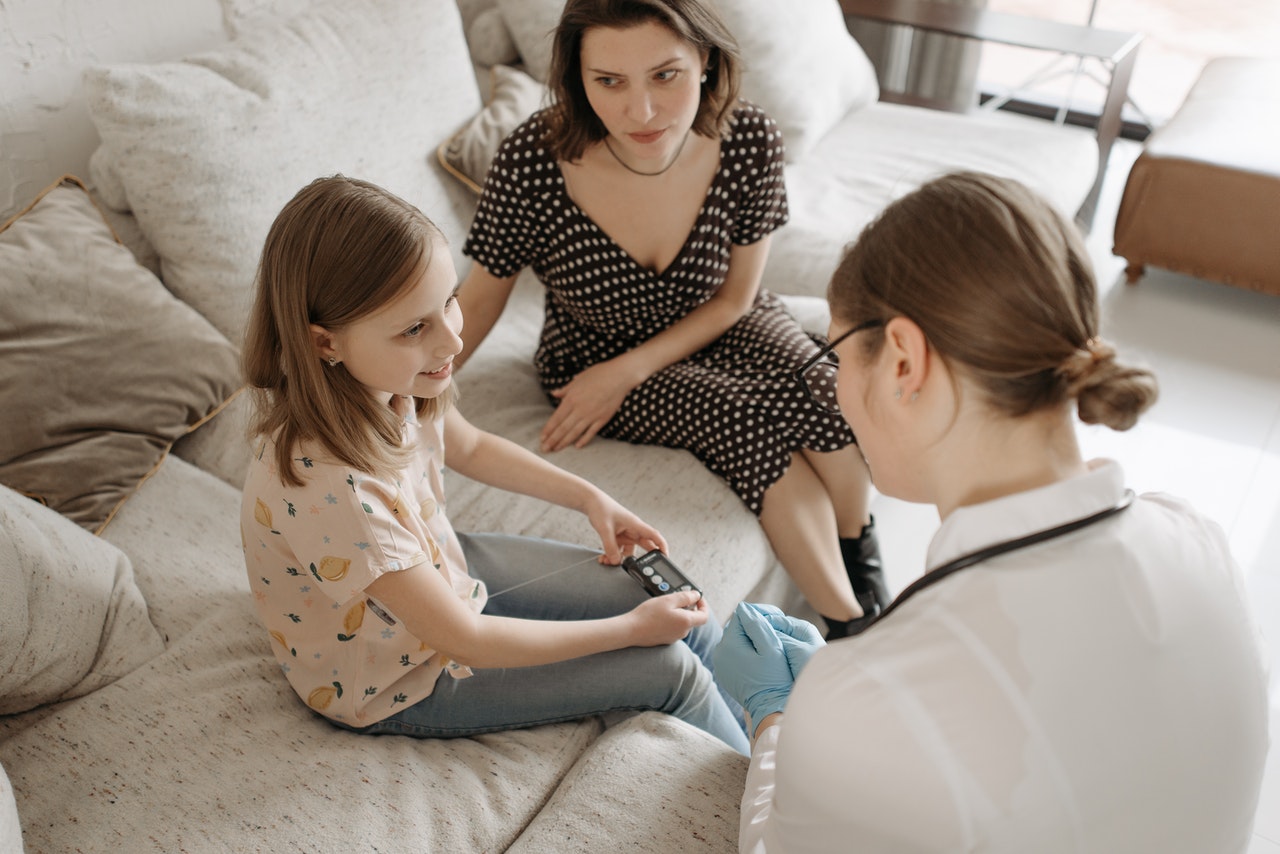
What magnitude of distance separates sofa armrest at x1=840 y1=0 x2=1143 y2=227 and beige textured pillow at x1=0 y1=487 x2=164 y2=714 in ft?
7.83

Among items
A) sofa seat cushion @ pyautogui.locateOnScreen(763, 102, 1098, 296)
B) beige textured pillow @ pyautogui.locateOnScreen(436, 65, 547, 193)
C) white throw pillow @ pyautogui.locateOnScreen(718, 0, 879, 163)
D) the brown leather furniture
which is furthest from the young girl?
the brown leather furniture

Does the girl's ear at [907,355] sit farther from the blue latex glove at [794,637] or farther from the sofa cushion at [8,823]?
the sofa cushion at [8,823]

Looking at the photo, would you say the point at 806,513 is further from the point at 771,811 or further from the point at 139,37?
the point at 139,37

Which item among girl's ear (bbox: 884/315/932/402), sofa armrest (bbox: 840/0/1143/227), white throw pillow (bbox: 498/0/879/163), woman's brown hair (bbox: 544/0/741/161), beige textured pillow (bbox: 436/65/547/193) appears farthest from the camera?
sofa armrest (bbox: 840/0/1143/227)

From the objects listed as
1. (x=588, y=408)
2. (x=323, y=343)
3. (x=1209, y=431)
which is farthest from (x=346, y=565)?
(x=1209, y=431)

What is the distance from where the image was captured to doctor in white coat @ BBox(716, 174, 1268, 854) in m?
0.75

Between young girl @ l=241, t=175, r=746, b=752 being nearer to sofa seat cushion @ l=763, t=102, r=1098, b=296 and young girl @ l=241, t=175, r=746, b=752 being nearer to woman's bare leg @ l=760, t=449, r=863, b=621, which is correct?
woman's bare leg @ l=760, t=449, r=863, b=621

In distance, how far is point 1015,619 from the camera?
0.76 m

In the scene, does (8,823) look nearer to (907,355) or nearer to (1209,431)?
(907,355)

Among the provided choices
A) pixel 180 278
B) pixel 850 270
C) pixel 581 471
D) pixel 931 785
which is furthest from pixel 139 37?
pixel 931 785

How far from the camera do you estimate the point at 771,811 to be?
0.94 meters

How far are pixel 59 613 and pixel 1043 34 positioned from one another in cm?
267

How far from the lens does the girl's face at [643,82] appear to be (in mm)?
1529

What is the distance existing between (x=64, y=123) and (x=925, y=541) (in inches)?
68.4
